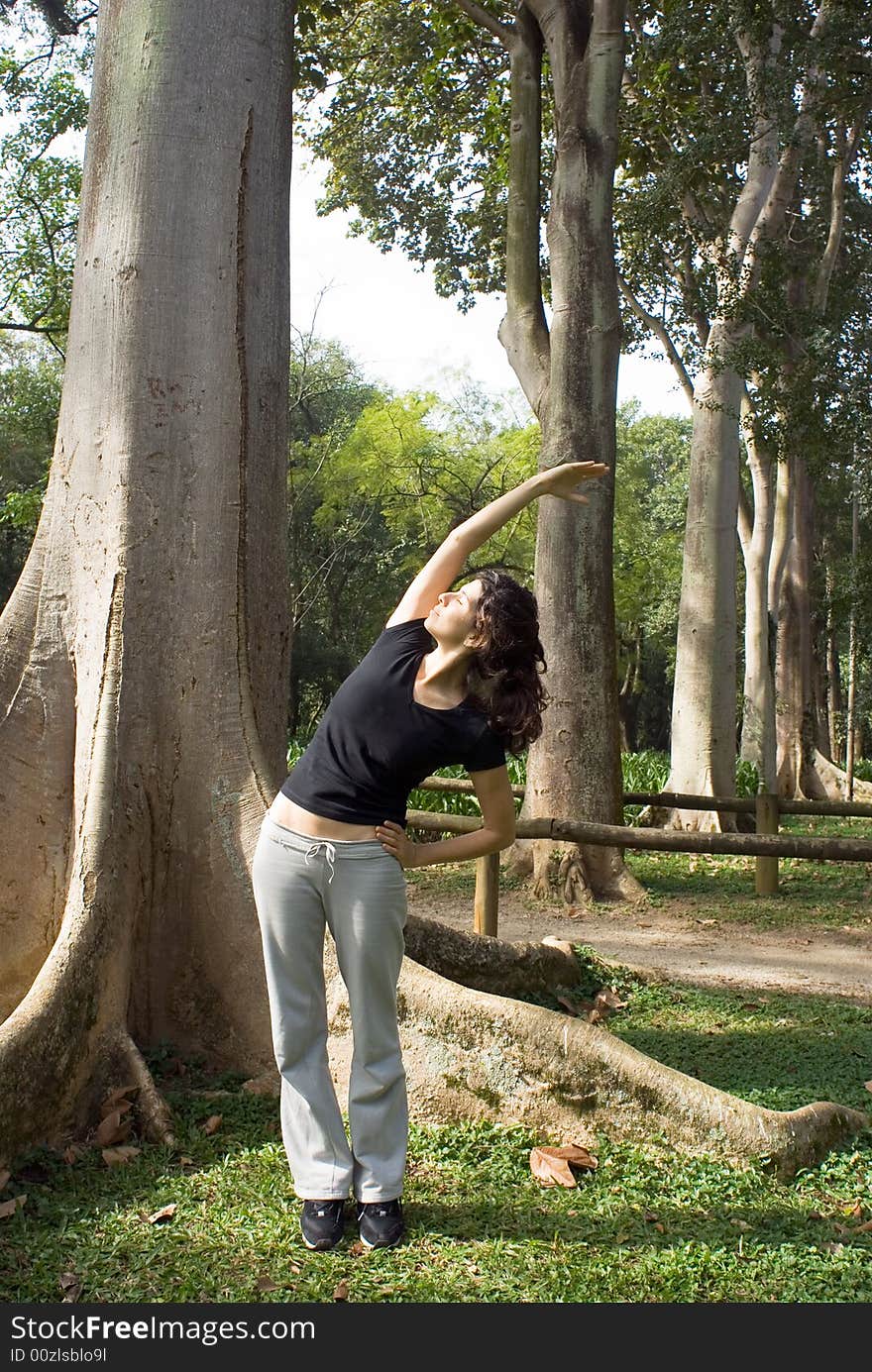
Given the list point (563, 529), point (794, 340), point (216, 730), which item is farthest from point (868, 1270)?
point (794, 340)

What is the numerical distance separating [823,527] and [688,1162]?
3345 cm

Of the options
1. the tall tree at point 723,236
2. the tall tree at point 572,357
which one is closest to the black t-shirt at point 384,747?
the tall tree at point 572,357

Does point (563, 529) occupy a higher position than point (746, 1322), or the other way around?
point (563, 529)

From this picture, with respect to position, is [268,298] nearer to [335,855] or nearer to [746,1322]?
[335,855]

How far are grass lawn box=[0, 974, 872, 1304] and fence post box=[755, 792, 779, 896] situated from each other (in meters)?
6.60

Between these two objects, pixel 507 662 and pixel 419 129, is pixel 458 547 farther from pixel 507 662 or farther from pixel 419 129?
pixel 419 129

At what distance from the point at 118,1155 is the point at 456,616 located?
198 centimetres

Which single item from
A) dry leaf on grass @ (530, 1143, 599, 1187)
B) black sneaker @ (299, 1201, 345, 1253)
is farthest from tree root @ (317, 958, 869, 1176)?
black sneaker @ (299, 1201, 345, 1253)

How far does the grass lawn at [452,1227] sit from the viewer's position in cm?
299

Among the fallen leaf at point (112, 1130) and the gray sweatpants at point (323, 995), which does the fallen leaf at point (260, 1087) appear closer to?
the fallen leaf at point (112, 1130)

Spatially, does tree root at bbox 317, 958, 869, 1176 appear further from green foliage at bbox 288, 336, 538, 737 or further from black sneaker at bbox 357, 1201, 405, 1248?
green foliage at bbox 288, 336, 538, 737

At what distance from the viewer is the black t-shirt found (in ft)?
10.4

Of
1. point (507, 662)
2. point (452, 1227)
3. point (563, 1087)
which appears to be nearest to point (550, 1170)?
point (563, 1087)

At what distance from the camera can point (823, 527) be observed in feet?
115
